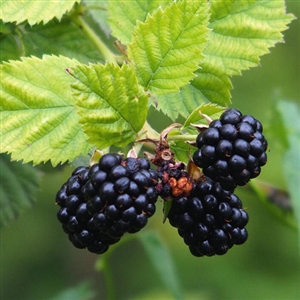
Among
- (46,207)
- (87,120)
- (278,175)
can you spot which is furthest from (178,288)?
(46,207)

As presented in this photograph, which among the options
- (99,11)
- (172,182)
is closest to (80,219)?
(172,182)

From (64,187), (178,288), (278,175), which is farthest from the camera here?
(278,175)

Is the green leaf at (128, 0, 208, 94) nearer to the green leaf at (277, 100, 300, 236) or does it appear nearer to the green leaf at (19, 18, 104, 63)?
the green leaf at (19, 18, 104, 63)

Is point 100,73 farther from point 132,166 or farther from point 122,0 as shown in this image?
point 122,0

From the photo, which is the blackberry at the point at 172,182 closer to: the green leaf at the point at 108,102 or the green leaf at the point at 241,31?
→ the green leaf at the point at 108,102

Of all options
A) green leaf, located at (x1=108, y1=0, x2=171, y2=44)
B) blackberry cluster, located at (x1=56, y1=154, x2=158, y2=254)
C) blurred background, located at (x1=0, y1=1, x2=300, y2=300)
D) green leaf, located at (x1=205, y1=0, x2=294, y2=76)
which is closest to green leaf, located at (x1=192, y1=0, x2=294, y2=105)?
green leaf, located at (x1=205, y1=0, x2=294, y2=76)

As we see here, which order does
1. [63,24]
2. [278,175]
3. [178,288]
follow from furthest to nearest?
1. [278,175]
2. [178,288]
3. [63,24]

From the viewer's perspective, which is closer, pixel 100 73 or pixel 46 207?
pixel 100 73
